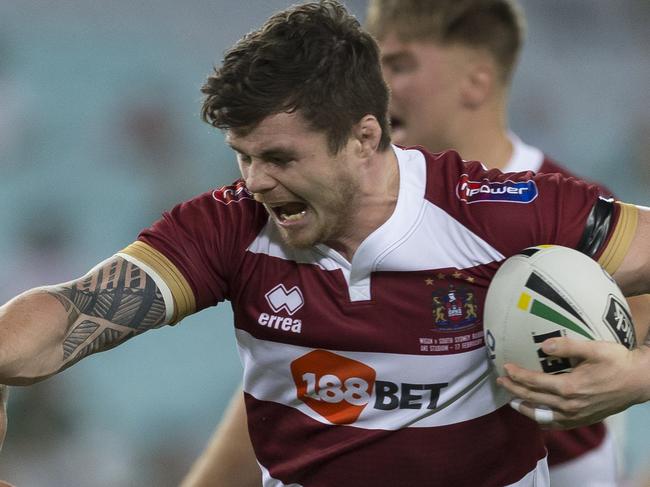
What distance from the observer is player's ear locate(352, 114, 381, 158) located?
9.27 feet

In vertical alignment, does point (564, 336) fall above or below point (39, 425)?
above

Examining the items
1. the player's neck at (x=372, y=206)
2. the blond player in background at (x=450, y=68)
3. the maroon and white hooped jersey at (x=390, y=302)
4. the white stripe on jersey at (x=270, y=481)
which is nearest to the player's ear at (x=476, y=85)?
the blond player in background at (x=450, y=68)

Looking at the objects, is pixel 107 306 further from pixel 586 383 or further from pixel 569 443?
pixel 569 443

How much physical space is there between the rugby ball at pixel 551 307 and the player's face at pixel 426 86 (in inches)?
79.7

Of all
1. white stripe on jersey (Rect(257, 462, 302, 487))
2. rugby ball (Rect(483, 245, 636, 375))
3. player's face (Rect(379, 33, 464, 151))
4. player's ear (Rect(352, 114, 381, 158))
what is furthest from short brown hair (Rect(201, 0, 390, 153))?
player's face (Rect(379, 33, 464, 151))

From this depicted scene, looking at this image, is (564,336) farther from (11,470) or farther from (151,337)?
(151,337)

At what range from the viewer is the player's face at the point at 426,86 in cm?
469

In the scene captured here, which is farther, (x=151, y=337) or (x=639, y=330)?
(x=151, y=337)

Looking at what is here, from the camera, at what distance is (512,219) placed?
2807mm

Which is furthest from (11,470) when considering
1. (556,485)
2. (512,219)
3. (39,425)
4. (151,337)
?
(512,219)

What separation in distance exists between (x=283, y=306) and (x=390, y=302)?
10.9 inches

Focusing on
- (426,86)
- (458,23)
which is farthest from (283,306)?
(458,23)

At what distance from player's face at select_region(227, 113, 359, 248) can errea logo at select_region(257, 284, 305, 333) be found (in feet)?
0.52

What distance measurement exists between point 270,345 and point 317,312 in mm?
172
